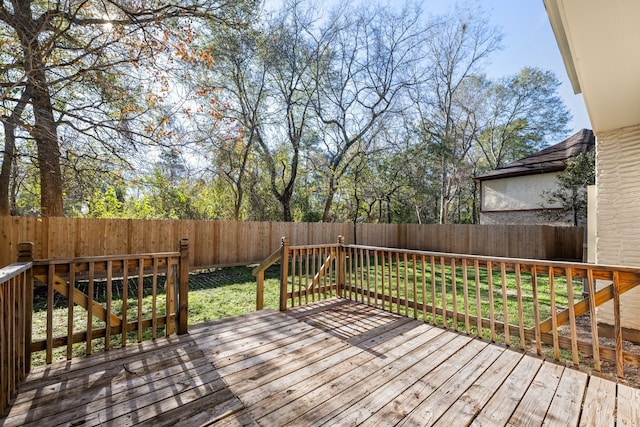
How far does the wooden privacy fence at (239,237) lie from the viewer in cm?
601

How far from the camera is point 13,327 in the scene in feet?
6.75

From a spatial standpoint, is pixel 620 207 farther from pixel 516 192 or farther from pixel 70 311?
pixel 516 192

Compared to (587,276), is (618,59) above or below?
above

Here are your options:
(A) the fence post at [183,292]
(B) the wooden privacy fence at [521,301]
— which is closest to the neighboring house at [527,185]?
(B) the wooden privacy fence at [521,301]

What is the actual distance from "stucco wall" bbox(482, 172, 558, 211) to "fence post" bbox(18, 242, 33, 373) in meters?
16.0

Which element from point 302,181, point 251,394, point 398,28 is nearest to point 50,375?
point 251,394

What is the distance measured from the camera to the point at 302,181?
55.3ft

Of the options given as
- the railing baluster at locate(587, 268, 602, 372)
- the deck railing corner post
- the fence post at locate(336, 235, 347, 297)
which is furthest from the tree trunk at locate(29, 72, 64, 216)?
the railing baluster at locate(587, 268, 602, 372)

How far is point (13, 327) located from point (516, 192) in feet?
54.1

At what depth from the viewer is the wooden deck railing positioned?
1.83 meters

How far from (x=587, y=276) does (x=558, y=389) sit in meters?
1.02

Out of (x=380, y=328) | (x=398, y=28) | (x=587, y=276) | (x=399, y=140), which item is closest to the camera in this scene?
(x=587, y=276)

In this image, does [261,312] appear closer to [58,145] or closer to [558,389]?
[558,389]

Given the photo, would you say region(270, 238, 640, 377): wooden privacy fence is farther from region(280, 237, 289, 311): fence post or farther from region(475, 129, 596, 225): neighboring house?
region(475, 129, 596, 225): neighboring house
